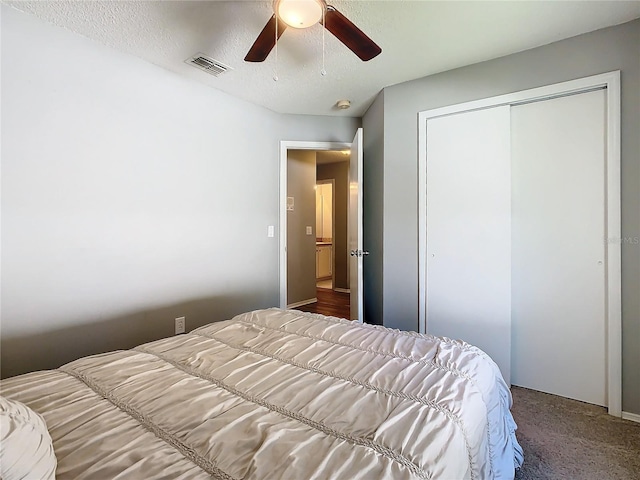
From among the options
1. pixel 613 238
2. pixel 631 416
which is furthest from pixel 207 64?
pixel 631 416

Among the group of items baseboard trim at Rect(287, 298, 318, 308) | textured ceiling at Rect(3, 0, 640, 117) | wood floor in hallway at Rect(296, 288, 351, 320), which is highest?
textured ceiling at Rect(3, 0, 640, 117)

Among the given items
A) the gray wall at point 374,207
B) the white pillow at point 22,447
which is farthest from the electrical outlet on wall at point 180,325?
the white pillow at point 22,447

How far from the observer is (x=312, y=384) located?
1.03 meters

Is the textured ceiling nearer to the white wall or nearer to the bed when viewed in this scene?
the white wall

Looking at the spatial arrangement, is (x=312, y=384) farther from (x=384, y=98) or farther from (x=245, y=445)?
(x=384, y=98)

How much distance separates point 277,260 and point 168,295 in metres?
1.17

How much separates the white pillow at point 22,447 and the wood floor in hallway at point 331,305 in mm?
3477

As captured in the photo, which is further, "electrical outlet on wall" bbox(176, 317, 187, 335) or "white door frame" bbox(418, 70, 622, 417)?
"electrical outlet on wall" bbox(176, 317, 187, 335)

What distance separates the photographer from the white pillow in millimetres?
548

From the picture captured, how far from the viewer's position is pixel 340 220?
591cm

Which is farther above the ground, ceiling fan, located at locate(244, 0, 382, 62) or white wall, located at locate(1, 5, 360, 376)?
ceiling fan, located at locate(244, 0, 382, 62)

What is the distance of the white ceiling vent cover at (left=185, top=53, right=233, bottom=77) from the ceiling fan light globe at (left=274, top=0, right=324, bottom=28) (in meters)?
0.97

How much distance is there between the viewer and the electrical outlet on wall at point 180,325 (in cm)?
250

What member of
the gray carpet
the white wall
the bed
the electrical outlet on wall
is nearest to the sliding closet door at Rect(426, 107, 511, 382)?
the gray carpet
